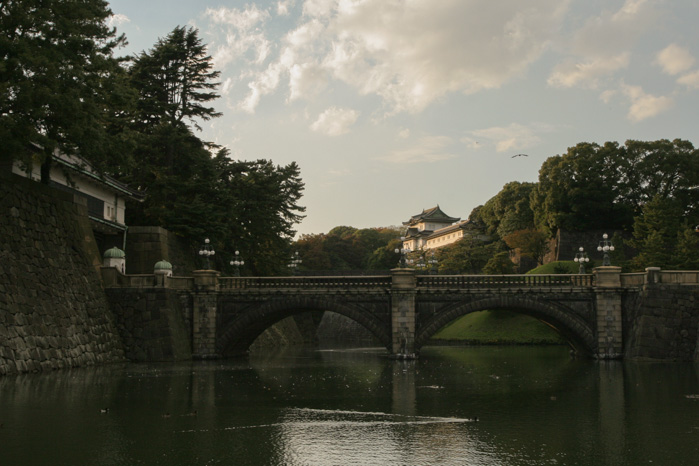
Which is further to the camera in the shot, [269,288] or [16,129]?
[269,288]

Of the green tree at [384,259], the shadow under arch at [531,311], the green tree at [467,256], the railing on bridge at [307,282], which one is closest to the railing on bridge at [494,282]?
the shadow under arch at [531,311]

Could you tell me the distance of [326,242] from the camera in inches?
5172

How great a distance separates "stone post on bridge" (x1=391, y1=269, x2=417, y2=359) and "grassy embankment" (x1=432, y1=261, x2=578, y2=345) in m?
26.7

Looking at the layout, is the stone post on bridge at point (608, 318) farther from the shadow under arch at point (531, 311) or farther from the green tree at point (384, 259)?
the green tree at point (384, 259)

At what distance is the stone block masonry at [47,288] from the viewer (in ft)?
104

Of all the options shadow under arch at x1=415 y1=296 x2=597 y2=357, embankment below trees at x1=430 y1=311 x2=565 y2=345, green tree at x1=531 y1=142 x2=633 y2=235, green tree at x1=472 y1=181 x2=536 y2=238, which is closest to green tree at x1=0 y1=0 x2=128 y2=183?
shadow under arch at x1=415 y1=296 x2=597 y2=357

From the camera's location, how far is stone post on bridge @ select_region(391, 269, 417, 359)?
45.5 metres

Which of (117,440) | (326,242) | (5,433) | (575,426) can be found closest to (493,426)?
(575,426)

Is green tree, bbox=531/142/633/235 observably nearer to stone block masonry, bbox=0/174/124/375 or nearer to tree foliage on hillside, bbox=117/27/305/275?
tree foliage on hillside, bbox=117/27/305/275

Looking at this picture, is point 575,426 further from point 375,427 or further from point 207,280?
point 207,280

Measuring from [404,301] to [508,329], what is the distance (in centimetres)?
2912

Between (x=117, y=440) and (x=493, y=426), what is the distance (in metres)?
9.71

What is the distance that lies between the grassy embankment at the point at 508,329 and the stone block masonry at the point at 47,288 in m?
41.0

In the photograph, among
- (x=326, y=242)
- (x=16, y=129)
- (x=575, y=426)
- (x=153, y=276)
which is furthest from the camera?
(x=326, y=242)
